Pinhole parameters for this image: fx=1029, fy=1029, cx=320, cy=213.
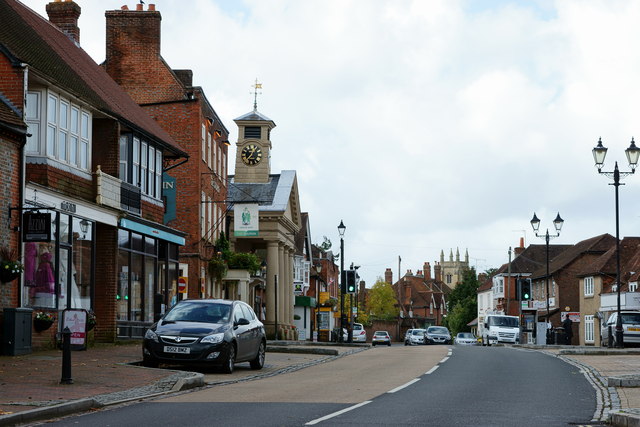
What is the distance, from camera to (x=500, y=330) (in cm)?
6400

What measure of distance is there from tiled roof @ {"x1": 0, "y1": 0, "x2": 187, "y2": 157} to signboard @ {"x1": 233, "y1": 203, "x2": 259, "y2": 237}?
8.62m

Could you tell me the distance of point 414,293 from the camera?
6117 inches

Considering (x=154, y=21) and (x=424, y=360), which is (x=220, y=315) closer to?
(x=424, y=360)

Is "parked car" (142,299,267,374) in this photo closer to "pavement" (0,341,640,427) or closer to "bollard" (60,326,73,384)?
"pavement" (0,341,640,427)

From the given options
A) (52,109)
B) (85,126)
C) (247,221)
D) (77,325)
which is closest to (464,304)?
(247,221)

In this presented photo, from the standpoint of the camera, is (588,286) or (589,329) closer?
(589,329)

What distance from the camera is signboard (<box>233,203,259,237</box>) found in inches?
1777

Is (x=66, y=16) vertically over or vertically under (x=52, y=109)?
over

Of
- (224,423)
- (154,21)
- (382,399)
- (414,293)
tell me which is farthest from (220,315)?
(414,293)

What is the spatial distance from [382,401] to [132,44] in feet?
103

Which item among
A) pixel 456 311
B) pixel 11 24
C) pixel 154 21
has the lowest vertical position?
pixel 456 311

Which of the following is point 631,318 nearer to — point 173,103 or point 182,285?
point 182,285

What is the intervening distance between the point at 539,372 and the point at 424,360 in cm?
582

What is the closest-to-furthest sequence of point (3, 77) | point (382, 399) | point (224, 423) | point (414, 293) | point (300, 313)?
point (224, 423) < point (382, 399) < point (3, 77) < point (300, 313) < point (414, 293)
